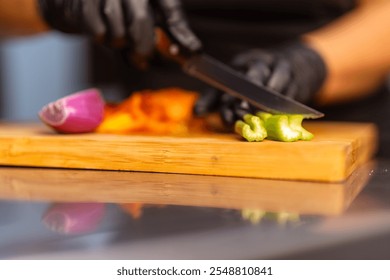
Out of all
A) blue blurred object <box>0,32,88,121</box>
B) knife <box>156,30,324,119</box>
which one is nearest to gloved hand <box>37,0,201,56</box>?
knife <box>156,30,324,119</box>

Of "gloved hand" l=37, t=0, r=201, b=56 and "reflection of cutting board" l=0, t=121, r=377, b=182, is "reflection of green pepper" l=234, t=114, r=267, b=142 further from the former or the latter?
"gloved hand" l=37, t=0, r=201, b=56

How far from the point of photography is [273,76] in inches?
44.4

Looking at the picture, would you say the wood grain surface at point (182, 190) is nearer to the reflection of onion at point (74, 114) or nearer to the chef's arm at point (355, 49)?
the reflection of onion at point (74, 114)

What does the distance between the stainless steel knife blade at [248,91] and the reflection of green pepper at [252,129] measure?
0.20 ft

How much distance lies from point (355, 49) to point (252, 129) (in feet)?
2.05

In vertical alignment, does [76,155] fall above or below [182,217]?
above

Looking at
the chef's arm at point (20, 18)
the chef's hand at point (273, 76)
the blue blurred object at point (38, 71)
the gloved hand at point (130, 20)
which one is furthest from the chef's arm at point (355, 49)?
the blue blurred object at point (38, 71)

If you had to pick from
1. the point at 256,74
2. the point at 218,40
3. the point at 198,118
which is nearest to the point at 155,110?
the point at 198,118

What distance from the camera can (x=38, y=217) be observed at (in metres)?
0.70

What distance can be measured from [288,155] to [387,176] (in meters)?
0.20

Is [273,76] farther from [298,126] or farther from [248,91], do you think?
[298,126]

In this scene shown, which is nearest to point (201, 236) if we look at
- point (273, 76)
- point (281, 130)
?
point (281, 130)

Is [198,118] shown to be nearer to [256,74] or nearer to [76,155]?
[256,74]

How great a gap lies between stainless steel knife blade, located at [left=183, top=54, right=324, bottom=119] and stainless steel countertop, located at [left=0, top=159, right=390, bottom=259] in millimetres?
292
